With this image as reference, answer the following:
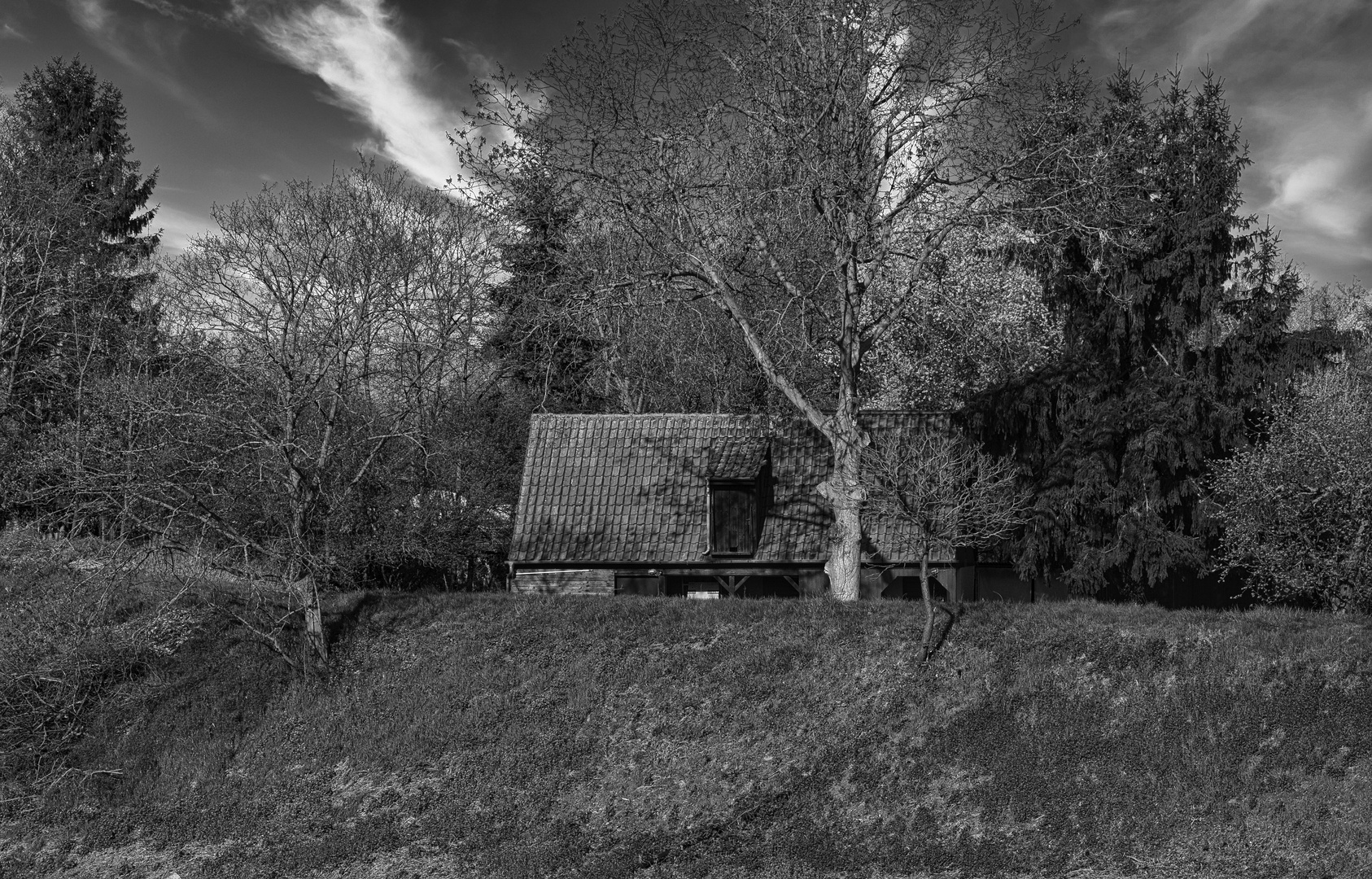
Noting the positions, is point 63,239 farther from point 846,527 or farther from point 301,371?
point 846,527

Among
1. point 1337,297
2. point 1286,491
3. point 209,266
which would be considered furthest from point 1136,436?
point 1337,297

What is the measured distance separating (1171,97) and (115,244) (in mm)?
30906

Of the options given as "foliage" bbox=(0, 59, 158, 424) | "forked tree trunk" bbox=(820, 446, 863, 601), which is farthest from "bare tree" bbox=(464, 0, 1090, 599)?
"foliage" bbox=(0, 59, 158, 424)

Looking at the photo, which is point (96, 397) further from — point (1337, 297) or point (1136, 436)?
point (1337, 297)

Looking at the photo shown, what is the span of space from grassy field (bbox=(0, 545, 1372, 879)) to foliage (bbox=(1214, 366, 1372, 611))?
3.79 ft

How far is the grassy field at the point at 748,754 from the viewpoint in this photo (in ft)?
35.1

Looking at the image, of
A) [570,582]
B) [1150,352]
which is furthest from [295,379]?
[1150,352]

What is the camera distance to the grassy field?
421 inches

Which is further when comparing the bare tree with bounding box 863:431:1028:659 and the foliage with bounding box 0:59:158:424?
the foliage with bounding box 0:59:158:424

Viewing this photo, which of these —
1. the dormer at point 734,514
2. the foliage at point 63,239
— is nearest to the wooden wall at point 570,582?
the dormer at point 734,514

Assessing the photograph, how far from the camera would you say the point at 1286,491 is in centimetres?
1428

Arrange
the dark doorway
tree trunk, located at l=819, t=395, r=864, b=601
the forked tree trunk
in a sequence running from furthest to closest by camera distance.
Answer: the dark doorway → the forked tree trunk → tree trunk, located at l=819, t=395, r=864, b=601

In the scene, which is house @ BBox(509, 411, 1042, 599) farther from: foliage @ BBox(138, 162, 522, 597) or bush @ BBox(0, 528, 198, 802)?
bush @ BBox(0, 528, 198, 802)

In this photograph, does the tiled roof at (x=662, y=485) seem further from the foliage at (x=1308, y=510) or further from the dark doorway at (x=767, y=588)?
the foliage at (x=1308, y=510)
